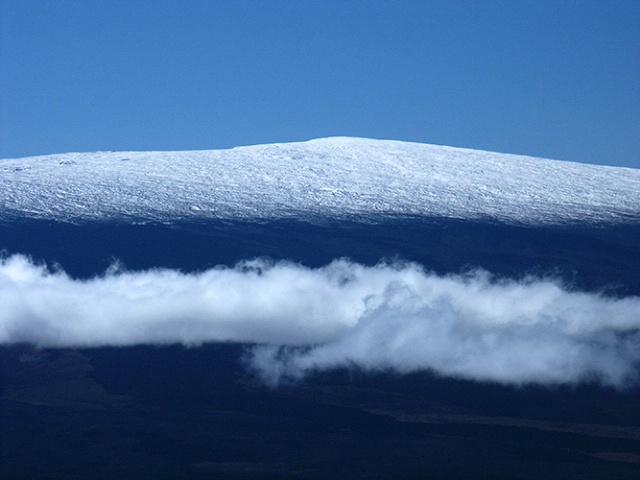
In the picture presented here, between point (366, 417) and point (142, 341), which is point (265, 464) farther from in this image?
point (142, 341)

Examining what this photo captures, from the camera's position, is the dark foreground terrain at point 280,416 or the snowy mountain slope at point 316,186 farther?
the snowy mountain slope at point 316,186

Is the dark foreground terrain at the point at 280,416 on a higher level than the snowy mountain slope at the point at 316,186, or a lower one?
lower

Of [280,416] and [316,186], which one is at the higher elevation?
[316,186]

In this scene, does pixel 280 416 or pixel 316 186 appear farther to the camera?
pixel 316 186

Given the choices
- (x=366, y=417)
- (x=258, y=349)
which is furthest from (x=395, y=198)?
(x=366, y=417)

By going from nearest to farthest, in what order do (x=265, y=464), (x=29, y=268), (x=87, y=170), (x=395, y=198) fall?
(x=265, y=464)
(x=29, y=268)
(x=395, y=198)
(x=87, y=170)
